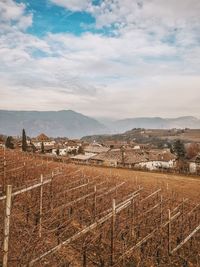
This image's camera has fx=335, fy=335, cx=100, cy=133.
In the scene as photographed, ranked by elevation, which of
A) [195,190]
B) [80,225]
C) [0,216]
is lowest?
[195,190]

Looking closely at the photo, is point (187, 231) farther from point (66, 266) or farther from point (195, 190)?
point (195, 190)

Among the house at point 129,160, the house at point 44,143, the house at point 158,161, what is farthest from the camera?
the house at point 44,143

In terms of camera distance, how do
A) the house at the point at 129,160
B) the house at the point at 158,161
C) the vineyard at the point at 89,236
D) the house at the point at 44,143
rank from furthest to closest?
the house at the point at 44,143 < the house at the point at 158,161 < the house at the point at 129,160 < the vineyard at the point at 89,236

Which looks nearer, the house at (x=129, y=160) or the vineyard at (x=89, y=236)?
the vineyard at (x=89, y=236)

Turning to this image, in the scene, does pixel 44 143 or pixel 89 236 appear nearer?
pixel 89 236

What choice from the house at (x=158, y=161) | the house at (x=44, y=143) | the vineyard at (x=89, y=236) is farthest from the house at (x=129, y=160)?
the vineyard at (x=89, y=236)

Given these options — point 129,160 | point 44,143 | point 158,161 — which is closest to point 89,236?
point 129,160

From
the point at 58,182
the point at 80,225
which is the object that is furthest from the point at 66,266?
the point at 58,182

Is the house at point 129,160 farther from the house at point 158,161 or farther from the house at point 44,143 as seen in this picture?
the house at point 44,143

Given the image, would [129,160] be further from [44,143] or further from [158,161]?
[44,143]

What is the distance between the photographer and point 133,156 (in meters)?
73.4

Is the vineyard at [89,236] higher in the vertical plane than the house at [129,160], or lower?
higher

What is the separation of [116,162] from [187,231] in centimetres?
5553

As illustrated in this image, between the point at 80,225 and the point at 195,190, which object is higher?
the point at 80,225
